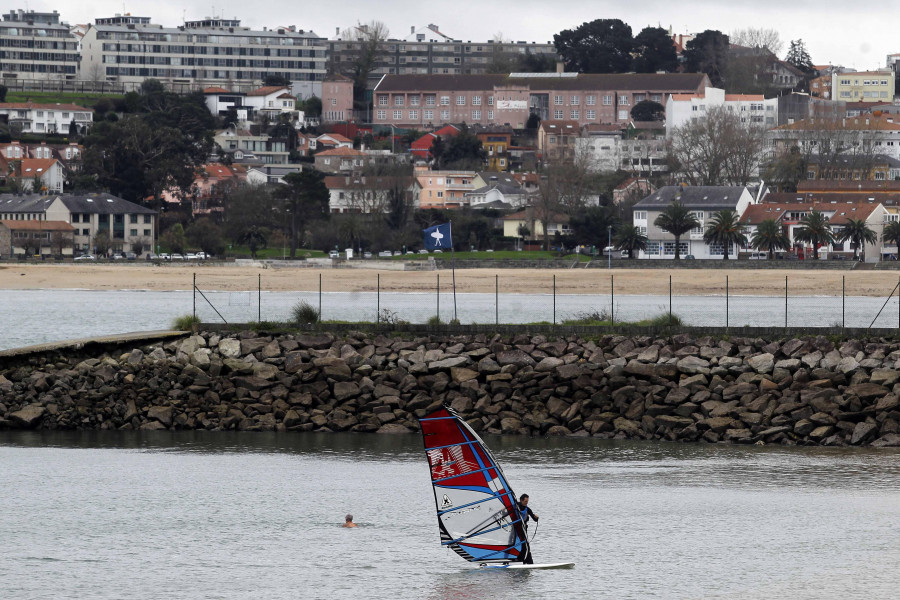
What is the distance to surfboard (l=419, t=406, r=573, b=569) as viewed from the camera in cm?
2081

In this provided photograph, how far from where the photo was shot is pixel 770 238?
101375mm

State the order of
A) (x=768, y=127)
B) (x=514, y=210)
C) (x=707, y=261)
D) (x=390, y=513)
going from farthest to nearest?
1. (x=768, y=127)
2. (x=514, y=210)
3. (x=707, y=261)
4. (x=390, y=513)

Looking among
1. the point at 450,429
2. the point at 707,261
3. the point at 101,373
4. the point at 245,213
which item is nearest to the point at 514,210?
the point at 245,213

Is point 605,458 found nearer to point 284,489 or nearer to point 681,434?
point 681,434

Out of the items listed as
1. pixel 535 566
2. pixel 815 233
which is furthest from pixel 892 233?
pixel 535 566

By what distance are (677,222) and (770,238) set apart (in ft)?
24.1

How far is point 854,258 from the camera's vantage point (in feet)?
330

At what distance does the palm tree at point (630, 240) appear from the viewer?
10544 cm

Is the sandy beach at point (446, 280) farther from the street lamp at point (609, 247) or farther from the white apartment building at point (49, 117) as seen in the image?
the white apartment building at point (49, 117)

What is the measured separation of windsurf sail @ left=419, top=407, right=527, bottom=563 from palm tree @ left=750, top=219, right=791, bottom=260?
82261 mm

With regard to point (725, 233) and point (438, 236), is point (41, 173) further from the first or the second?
point (438, 236)

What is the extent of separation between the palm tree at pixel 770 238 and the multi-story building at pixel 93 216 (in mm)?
47256

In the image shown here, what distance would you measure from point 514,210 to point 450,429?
369 ft

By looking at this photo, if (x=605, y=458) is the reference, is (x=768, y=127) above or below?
above
